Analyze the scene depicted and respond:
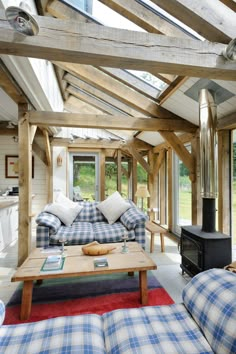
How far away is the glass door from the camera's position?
6.21 meters

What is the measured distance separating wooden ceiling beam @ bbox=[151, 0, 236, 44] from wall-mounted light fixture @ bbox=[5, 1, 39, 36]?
3.35ft

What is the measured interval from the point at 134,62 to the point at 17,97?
2113mm

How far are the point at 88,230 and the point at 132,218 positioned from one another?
A: 747mm

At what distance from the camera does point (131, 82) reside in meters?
3.32

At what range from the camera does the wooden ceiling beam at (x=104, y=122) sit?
3305 mm

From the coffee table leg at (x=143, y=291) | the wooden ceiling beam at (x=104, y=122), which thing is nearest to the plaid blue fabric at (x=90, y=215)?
the wooden ceiling beam at (x=104, y=122)

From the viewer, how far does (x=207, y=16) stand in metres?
1.71

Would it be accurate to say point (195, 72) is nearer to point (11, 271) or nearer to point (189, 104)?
point (189, 104)

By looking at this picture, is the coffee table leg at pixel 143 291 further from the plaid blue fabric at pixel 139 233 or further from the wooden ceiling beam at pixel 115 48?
the wooden ceiling beam at pixel 115 48

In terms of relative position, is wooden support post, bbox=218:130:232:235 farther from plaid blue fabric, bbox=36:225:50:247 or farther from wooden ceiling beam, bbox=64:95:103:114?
wooden ceiling beam, bbox=64:95:103:114

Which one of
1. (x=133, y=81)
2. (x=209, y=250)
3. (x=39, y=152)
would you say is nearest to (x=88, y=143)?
(x=39, y=152)

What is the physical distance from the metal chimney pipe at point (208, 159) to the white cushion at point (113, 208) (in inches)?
65.7

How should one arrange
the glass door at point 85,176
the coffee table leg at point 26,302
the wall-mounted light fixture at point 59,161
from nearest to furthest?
the coffee table leg at point 26,302 → the wall-mounted light fixture at point 59,161 → the glass door at point 85,176

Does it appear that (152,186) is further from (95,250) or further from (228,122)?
(95,250)
